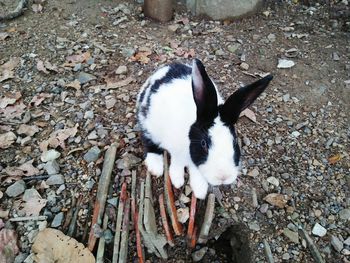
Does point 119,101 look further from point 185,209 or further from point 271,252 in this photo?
point 271,252

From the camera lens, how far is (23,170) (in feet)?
11.4

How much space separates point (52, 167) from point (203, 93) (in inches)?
61.9

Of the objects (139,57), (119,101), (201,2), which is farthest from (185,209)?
(201,2)

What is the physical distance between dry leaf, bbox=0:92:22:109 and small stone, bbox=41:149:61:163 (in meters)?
0.81

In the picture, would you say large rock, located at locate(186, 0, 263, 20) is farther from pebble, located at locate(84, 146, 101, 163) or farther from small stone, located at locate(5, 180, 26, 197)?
small stone, located at locate(5, 180, 26, 197)

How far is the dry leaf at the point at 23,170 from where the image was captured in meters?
3.45

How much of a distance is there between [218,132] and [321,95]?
1.99 m

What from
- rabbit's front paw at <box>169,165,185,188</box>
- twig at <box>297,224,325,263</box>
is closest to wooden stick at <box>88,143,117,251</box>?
rabbit's front paw at <box>169,165,185,188</box>

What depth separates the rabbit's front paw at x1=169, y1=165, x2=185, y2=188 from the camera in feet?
10.9

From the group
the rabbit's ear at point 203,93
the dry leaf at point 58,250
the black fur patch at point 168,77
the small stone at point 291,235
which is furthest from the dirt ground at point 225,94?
the rabbit's ear at point 203,93

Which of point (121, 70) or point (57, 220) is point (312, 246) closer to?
point (57, 220)

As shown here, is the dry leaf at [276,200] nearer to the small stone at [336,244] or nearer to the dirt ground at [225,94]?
the dirt ground at [225,94]

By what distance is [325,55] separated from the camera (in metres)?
4.66

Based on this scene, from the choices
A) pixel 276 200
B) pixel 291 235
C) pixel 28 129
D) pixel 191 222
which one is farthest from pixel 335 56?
pixel 28 129
